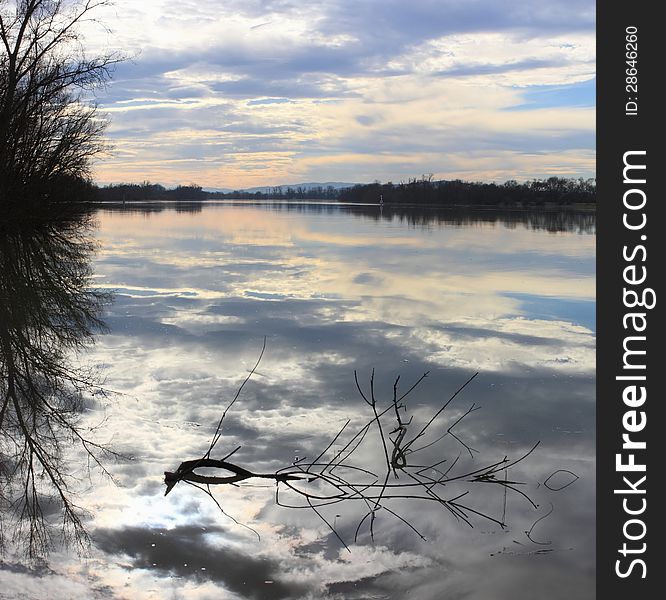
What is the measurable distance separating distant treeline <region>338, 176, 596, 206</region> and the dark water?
246 ft

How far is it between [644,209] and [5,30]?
57.8 feet

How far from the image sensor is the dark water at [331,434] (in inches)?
127

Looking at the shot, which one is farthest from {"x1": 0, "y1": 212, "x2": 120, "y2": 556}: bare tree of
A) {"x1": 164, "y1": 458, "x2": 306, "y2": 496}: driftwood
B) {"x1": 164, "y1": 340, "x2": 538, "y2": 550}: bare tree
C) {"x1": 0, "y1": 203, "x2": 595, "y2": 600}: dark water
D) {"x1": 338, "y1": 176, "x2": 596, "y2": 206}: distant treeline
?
{"x1": 338, "y1": 176, "x2": 596, "y2": 206}: distant treeline

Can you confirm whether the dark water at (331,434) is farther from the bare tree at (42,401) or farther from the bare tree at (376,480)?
the bare tree at (42,401)

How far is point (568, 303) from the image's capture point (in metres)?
10.8

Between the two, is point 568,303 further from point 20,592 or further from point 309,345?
point 20,592

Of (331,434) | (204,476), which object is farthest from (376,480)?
(204,476)

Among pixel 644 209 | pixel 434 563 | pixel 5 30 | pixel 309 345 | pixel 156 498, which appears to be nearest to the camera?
pixel 434 563

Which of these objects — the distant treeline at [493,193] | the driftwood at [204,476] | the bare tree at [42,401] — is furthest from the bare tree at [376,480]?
the distant treeline at [493,193]

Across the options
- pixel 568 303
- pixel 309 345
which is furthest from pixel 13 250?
pixel 568 303

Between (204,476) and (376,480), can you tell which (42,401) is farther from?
(376,480)

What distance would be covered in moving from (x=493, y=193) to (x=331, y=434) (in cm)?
9207

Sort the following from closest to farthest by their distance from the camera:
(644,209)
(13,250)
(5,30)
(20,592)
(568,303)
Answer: (20,592) → (644,209) → (568,303) → (13,250) → (5,30)

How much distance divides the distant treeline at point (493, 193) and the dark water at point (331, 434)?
7492 centimetres
